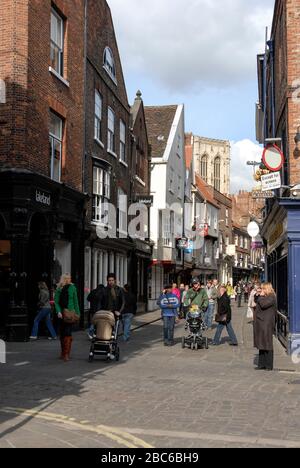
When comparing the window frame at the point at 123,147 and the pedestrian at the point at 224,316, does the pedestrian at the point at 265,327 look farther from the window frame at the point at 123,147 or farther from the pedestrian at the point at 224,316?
the window frame at the point at 123,147

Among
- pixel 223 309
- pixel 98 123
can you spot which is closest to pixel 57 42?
pixel 98 123

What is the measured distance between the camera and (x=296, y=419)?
7.57 m

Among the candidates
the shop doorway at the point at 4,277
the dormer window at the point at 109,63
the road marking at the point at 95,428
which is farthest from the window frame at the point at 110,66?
the road marking at the point at 95,428

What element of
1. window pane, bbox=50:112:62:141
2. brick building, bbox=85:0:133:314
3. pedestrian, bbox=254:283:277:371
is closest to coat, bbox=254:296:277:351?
pedestrian, bbox=254:283:277:371

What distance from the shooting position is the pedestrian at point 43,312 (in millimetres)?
16516

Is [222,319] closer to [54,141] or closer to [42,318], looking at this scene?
[42,318]

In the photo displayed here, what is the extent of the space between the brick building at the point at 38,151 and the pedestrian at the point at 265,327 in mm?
6731

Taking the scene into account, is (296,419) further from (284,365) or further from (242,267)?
(242,267)

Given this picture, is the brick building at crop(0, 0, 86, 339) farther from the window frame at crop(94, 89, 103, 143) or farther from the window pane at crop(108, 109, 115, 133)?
the window pane at crop(108, 109, 115, 133)

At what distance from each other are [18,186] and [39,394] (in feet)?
26.7

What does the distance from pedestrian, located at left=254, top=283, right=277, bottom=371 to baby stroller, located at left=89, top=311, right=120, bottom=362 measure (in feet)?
10.0

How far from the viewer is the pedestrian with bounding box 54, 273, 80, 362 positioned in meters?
12.6

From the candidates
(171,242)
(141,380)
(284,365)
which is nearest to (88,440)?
(141,380)
